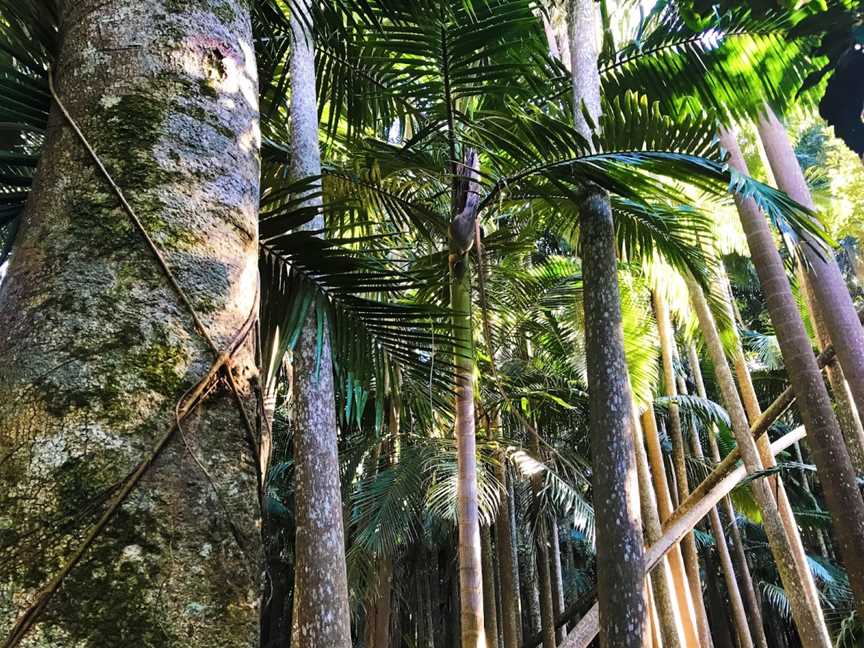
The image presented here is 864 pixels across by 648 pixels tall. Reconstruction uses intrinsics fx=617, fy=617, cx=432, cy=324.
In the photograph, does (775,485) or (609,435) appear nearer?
(609,435)

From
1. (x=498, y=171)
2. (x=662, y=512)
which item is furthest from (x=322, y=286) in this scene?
(x=662, y=512)

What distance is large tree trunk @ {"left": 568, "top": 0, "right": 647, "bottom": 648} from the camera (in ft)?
8.14

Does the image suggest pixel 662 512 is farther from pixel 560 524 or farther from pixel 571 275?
pixel 560 524

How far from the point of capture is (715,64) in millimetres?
4055

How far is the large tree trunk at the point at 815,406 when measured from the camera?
3670 mm

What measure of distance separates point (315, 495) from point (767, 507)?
4244 millimetres

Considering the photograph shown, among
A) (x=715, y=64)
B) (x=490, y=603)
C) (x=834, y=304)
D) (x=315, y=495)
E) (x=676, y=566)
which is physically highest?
(x=715, y=64)

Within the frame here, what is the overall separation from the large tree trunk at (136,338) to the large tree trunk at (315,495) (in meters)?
1.64

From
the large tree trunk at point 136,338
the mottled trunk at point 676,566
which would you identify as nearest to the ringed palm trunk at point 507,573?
the mottled trunk at point 676,566

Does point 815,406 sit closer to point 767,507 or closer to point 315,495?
point 767,507

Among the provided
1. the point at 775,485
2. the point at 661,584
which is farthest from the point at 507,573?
the point at 775,485

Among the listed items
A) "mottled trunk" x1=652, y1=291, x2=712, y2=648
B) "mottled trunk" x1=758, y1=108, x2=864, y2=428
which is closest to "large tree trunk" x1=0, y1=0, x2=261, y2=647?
"mottled trunk" x1=758, y1=108, x2=864, y2=428

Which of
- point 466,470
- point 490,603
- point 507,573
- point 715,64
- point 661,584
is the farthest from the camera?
point 490,603

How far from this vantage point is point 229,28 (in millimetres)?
1003
